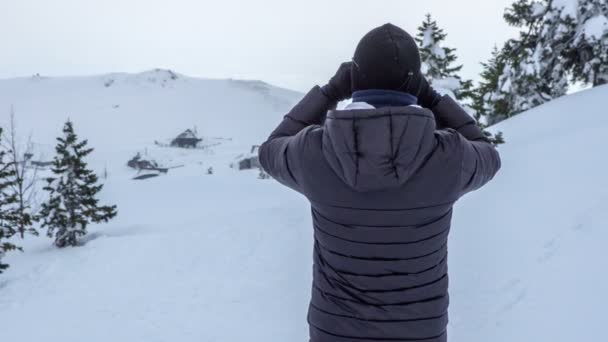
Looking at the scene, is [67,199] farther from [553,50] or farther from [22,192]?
[553,50]

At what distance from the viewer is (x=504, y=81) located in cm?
1759

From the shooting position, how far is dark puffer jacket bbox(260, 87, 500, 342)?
133cm

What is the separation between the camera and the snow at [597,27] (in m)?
13.1

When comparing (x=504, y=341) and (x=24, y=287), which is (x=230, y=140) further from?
(x=504, y=341)

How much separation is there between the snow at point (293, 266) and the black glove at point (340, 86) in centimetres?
334

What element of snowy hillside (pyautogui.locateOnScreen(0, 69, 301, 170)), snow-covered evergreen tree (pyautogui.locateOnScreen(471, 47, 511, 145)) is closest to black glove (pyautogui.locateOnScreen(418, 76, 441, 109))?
snow-covered evergreen tree (pyautogui.locateOnScreen(471, 47, 511, 145))

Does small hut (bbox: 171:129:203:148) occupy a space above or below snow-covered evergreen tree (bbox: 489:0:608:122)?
below

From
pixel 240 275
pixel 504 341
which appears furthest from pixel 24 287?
pixel 504 341

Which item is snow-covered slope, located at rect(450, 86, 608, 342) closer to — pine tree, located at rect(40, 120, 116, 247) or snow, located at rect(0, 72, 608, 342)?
snow, located at rect(0, 72, 608, 342)

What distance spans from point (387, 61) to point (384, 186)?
1.41 ft

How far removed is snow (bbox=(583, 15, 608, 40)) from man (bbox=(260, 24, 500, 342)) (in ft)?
49.2

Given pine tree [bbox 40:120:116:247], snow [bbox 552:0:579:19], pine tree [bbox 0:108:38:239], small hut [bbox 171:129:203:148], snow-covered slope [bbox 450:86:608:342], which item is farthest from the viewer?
small hut [bbox 171:129:203:148]

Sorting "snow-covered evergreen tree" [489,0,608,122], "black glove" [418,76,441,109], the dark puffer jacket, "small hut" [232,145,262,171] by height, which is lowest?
"small hut" [232,145,262,171]

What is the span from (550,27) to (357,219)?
56.0ft
